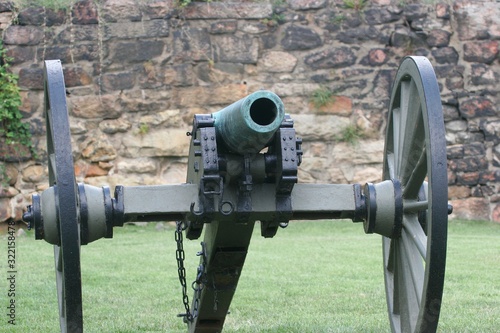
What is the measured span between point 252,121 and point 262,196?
42 cm

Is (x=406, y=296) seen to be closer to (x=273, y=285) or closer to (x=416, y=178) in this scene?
(x=416, y=178)

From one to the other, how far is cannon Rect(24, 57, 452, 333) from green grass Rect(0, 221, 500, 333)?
3.02ft

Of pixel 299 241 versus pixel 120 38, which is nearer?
pixel 299 241

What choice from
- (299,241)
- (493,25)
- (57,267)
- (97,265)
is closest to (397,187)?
(57,267)

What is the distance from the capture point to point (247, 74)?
10.0 metres

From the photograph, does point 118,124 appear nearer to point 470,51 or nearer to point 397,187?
point 470,51

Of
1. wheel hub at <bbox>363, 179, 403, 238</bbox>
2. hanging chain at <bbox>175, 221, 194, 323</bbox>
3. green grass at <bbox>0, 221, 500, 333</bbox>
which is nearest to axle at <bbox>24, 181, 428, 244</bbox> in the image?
wheel hub at <bbox>363, 179, 403, 238</bbox>

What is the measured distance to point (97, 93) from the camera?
9.82 metres

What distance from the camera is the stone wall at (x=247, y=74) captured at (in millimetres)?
9805

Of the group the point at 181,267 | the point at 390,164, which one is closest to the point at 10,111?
the point at 181,267

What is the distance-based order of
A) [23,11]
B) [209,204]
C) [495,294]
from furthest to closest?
[23,11] → [495,294] → [209,204]

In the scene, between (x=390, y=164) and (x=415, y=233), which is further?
(x=390, y=164)

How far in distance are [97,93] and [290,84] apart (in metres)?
2.09

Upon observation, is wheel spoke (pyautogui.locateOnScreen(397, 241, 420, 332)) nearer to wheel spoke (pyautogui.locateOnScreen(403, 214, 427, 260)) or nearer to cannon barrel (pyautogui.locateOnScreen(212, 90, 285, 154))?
wheel spoke (pyautogui.locateOnScreen(403, 214, 427, 260))
